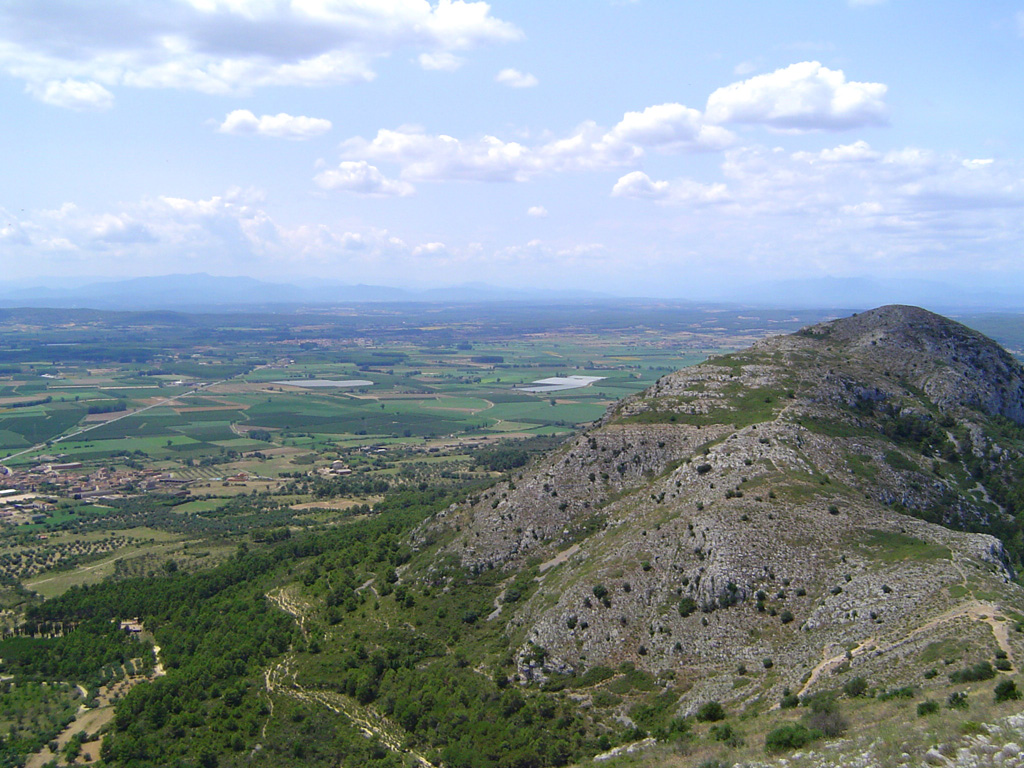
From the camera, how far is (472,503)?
8388 cm

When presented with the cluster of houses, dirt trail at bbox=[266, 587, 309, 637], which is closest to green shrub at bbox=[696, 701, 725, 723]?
dirt trail at bbox=[266, 587, 309, 637]

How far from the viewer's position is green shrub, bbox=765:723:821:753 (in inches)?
1326

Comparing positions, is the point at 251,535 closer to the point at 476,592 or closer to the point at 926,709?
the point at 476,592

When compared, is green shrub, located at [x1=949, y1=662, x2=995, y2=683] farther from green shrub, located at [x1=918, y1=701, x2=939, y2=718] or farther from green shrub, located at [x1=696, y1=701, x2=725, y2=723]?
green shrub, located at [x1=696, y1=701, x2=725, y2=723]

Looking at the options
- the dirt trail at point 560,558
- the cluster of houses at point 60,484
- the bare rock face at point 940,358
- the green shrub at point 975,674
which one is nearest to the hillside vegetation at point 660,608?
the green shrub at point 975,674

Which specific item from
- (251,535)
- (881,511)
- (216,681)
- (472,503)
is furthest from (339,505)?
(881,511)

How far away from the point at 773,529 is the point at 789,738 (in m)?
24.9

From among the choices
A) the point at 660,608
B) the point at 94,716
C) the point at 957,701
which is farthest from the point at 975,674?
the point at 94,716

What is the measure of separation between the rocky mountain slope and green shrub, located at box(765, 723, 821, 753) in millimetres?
8222

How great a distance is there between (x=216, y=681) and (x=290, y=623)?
9.66 metres

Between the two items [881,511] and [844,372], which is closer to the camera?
[881,511]

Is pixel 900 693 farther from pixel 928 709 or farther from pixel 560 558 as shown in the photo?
pixel 560 558

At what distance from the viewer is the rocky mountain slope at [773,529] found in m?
46.0

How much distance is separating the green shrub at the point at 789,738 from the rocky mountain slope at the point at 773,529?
822 cm
